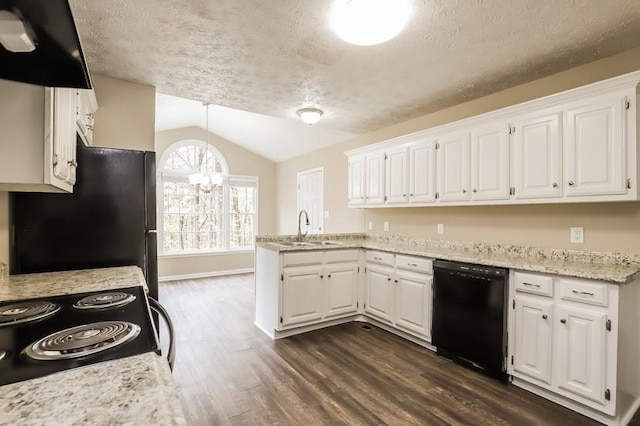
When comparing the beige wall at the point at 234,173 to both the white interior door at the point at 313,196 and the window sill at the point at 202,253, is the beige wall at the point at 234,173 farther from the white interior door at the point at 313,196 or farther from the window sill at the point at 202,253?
the white interior door at the point at 313,196

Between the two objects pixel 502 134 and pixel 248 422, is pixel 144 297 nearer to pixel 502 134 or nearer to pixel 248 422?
pixel 248 422

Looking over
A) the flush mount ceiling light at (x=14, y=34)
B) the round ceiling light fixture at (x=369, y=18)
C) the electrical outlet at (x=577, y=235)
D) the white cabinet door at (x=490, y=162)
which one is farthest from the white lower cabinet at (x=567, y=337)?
the flush mount ceiling light at (x=14, y=34)

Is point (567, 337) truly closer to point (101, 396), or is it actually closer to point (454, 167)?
point (454, 167)

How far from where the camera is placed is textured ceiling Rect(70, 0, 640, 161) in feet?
6.03

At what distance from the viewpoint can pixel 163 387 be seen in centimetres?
68

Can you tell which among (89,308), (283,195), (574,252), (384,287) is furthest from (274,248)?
(283,195)

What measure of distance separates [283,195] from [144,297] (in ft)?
18.5

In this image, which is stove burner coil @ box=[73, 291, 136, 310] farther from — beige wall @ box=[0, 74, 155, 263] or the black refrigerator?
beige wall @ box=[0, 74, 155, 263]

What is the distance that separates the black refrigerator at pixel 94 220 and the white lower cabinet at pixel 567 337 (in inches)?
108

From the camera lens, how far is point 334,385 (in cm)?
233

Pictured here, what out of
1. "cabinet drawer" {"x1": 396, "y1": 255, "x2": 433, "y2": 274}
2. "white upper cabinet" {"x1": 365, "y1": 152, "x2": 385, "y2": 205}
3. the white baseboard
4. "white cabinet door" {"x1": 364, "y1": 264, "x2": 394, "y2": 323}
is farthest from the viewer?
the white baseboard

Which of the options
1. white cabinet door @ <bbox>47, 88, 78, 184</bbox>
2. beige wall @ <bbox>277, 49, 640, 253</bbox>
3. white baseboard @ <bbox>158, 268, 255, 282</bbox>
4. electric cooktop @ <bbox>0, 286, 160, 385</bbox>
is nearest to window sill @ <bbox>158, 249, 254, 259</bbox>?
white baseboard @ <bbox>158, 268, 255, 282</bbox>

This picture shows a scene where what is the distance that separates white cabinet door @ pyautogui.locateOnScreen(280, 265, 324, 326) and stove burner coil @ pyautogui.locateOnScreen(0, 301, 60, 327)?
210 centimetres

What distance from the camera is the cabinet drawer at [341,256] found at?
11.4 ft
